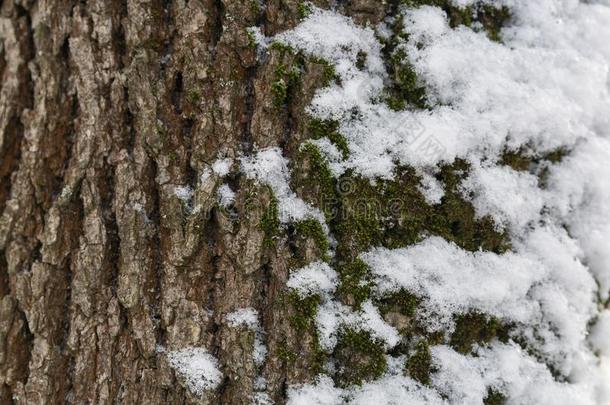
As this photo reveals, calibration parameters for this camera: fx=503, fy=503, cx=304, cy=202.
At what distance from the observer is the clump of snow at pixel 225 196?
145cm

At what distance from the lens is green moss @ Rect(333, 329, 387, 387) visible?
142cm

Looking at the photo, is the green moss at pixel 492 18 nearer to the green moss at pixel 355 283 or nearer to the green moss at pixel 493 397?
the green moss at pixel 355 283

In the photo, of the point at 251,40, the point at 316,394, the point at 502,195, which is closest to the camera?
the point at 316,394

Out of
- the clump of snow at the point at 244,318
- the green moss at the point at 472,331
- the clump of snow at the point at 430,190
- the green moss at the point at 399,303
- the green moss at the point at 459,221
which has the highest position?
the clump of snow at the point at 430,190

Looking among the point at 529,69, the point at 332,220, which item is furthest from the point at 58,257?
the point at 529,69

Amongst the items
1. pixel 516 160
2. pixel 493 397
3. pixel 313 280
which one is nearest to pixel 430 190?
pixel 516 160

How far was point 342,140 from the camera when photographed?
149 cm

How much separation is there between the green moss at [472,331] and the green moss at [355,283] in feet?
1.02

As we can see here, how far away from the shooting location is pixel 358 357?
1431mm

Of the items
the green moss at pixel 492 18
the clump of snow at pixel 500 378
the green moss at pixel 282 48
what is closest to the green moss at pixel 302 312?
the clump of snow at pixel 500 378

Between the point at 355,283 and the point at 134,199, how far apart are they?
2.28 ft

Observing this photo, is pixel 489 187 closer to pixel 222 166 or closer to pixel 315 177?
pixel 315 177

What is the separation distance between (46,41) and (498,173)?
1475 mm

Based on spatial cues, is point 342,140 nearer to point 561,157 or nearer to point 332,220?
point 332,220
